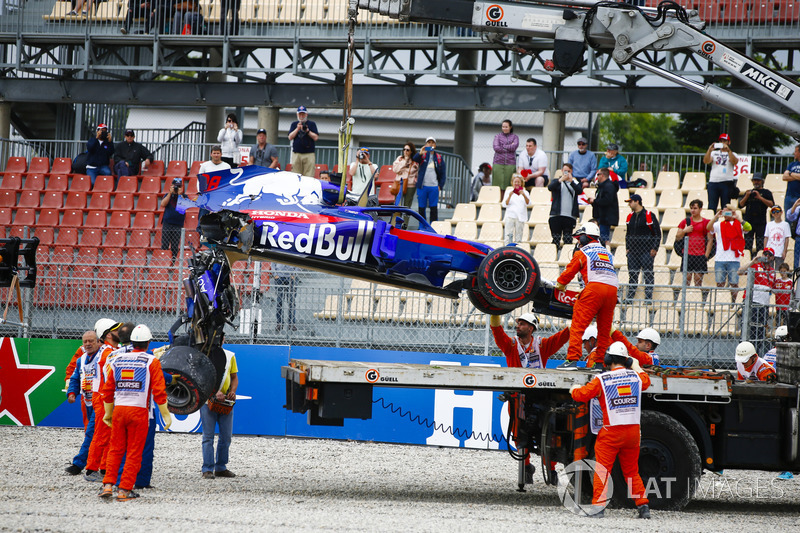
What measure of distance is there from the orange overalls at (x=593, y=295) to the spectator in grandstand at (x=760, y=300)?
3657 millimetres

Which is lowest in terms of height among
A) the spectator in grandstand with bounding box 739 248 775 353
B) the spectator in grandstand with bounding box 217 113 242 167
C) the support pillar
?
the spectator in grandstand with bounding box 739 248 775 353

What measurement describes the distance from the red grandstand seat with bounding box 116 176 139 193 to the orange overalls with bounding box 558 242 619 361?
38.9ft

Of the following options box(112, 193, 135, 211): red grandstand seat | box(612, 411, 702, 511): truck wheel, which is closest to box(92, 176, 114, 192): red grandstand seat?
box(112, 193, 135, 211): red grandstand seat

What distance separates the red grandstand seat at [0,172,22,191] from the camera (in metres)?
20.4

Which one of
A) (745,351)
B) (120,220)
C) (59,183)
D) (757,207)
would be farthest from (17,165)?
(745,351)

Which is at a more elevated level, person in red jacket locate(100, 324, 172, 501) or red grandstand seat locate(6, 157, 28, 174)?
red grandstand seat locate(6, 157, 28, 174)

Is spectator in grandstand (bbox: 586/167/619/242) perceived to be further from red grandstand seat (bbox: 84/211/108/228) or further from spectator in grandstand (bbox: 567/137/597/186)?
→ red grandstand seat (bbox: 84/211/108/228)

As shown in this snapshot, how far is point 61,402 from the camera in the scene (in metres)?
14.7

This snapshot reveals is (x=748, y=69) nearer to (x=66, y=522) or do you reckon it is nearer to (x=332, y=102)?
(x=66, y=522)

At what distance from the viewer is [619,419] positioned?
350 inches

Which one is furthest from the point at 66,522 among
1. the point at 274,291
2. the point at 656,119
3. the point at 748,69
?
the point at 656,119

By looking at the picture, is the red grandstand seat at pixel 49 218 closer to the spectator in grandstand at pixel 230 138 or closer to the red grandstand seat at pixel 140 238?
the red grandstand seat at pixel 140 238

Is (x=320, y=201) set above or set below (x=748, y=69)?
below

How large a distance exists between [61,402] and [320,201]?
711 cm
